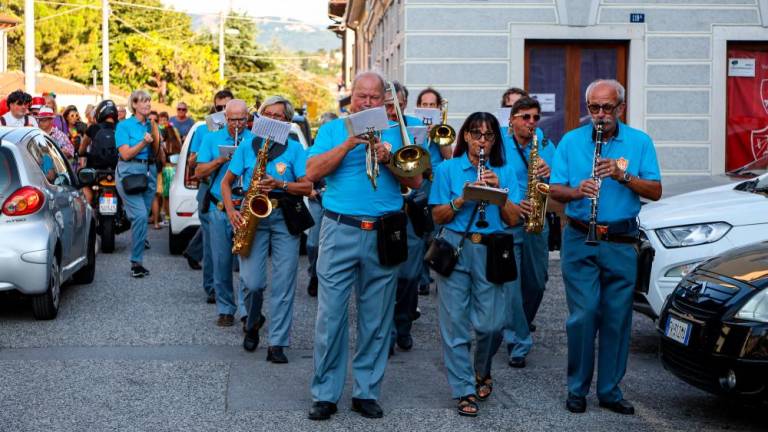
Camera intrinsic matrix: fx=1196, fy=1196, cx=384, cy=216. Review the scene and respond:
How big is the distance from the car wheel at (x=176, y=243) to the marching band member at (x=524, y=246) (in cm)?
741

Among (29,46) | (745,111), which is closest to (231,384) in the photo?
(745,111)

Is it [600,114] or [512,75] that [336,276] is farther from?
[512,75]

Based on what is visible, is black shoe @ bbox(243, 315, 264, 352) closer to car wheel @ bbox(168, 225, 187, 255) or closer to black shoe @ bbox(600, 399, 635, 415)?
black shoe @ bbox(600, 399, 635, 415)

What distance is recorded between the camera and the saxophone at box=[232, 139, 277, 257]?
8.30 m

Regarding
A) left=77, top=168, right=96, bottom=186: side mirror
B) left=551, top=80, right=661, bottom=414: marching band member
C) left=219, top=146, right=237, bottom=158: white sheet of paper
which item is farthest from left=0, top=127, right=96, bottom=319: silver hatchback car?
left=551, top=80, right=661, bottom=414: marching band member

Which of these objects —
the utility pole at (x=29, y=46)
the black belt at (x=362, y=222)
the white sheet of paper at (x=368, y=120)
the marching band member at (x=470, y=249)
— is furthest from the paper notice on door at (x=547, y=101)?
the utility pole at (x=29, y=46)

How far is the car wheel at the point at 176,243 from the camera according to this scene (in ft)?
49.6

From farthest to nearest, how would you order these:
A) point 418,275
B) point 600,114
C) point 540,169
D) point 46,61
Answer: point 46,61, point 418,275, point 540,169, point 600,114

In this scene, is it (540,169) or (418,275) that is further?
→ (418,275)

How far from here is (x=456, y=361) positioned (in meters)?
6.84

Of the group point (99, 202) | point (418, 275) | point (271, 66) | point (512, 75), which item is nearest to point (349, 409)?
point (418, 275)

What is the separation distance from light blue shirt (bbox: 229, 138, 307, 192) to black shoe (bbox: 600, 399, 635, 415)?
278 centimetres

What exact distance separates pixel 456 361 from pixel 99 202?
905 cm

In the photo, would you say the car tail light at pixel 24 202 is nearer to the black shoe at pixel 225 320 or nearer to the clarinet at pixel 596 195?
the black shoe at pixel 225 320
